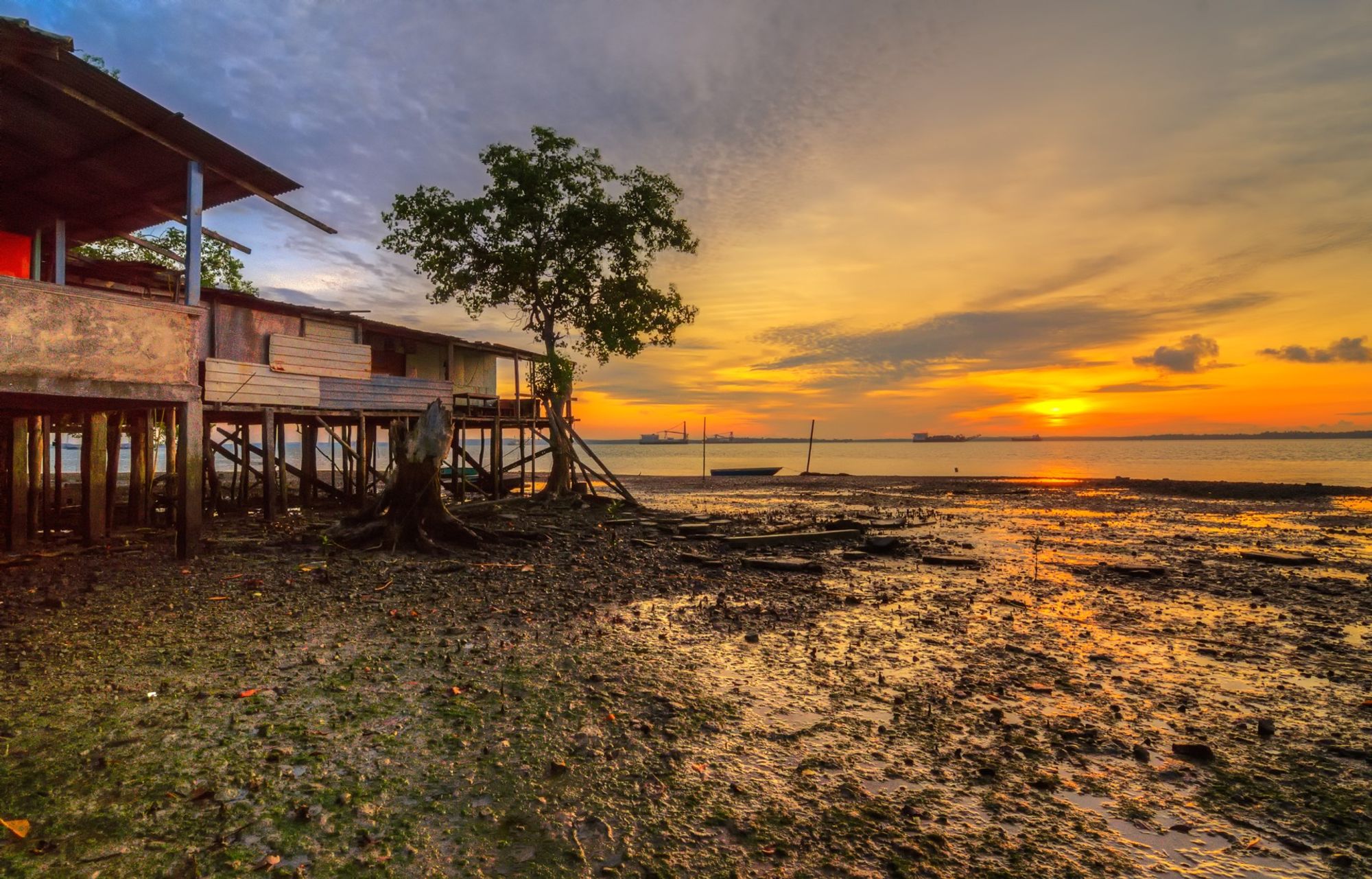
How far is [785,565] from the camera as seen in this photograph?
12781 millimetres

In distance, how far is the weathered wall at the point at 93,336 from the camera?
9.06 m

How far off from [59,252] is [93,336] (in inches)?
258

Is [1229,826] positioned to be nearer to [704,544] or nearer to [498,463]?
[704,544]

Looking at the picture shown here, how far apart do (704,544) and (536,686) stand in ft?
31.7

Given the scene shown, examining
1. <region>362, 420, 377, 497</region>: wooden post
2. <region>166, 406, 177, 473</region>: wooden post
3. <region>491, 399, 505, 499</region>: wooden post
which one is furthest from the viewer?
<region>491, 399, 505, 499</region>: wooden post

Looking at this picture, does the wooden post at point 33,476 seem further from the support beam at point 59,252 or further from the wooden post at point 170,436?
the wooden post at point 170,436

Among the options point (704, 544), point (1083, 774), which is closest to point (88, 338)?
point (704, 544)

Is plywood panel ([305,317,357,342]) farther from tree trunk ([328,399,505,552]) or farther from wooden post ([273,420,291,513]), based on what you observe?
tree trunk ([328,399,505,552])

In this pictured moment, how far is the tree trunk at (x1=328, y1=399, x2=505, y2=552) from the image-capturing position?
520 inches

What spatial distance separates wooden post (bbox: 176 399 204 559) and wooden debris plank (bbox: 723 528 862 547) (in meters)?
Result: 10.5

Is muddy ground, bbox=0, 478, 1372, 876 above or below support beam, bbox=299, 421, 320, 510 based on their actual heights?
below

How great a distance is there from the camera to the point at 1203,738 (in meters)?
5.31

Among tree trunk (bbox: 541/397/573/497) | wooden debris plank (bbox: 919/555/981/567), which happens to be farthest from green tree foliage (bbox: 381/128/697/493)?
wooden debris plank (bbox: 919/555/981/567)

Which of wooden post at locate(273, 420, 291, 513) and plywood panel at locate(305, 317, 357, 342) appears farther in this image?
plywood panel at locate(305, 317, 357, 342)
